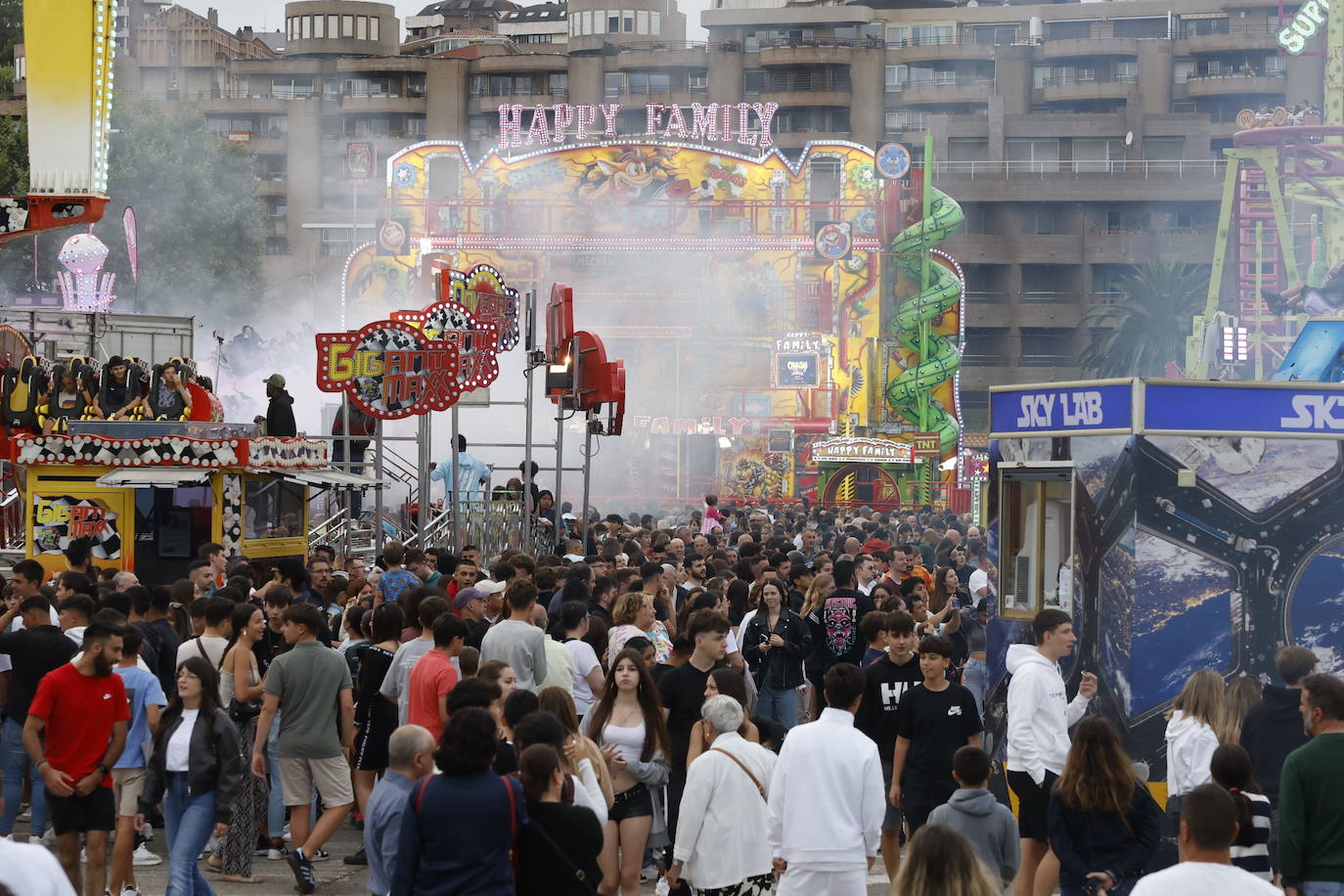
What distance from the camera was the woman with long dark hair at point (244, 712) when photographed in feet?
33.0

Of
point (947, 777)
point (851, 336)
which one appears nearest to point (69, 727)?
point (947, 777)

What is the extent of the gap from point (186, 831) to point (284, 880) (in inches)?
73.3

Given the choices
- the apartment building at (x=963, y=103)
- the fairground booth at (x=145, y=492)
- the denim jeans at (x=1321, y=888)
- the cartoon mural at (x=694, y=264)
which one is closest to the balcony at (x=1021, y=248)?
the apartment building at (x=963, y=103)

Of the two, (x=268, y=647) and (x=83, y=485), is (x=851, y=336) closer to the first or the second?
(x=83, y=485)

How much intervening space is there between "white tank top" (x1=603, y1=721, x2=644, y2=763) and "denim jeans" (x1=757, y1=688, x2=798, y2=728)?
3825 millimetres

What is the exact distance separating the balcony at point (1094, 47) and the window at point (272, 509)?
199 feet

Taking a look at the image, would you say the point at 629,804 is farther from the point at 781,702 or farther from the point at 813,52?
the point at 813,52

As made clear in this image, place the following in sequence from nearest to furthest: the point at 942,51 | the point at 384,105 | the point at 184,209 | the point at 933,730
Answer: the point at 933,730, the point at 184,209, the point at 942,51, the point at 384,105

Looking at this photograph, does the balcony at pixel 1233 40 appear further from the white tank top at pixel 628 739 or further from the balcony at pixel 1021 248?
the white tank top at pixel 628 739

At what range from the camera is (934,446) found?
153ft

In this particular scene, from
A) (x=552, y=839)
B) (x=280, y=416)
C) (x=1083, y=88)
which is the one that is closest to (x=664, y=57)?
(x=1083, y=88)

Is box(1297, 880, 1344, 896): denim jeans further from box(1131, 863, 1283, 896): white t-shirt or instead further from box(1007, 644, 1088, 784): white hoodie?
box(1007, 644, 1088, 784): white hoodie

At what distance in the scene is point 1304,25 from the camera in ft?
145

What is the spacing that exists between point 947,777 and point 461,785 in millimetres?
3736
